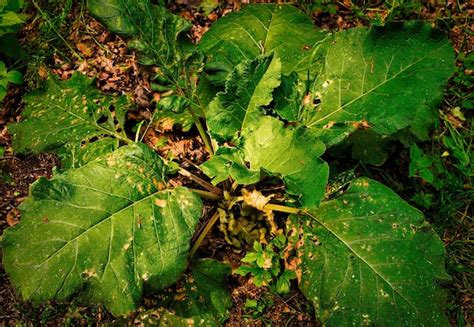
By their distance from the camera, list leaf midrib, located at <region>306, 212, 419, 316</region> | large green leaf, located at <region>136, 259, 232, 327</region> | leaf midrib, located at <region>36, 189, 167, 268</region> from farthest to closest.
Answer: large green leaf, located at <region>136, 259, 232, 327</region>
leaf midrib, located at <region>306, 212, 419, 316</region>
leaf midrib, located at <region>36, 189, 167, 268</region>

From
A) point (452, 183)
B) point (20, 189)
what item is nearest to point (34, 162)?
point (20, 189)

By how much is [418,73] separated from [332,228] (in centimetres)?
84

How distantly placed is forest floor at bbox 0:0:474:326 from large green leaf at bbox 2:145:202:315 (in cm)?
61

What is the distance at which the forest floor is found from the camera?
228 cm

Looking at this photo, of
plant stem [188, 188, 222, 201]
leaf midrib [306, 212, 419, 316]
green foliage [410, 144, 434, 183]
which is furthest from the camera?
green foliage [410, 144, 434, 183]

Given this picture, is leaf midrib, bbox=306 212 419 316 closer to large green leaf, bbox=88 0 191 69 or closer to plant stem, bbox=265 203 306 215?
plant stem, bbox=265 203 306 215

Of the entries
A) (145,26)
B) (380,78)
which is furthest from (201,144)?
→ (380,78)

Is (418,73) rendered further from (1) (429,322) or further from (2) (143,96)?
(2) (143,96)

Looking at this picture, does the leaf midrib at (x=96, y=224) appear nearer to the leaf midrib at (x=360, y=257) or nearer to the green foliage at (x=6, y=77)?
the leaf midrib at (x=360, y=257)

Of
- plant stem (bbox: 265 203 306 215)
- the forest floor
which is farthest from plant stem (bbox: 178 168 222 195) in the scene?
plant stem (bbox: 265 203 306 215)

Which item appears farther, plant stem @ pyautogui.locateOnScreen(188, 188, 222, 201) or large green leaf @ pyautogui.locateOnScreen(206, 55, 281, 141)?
plant stem @ pyautogui.locateOnScreen(188, 188, 222, 201)

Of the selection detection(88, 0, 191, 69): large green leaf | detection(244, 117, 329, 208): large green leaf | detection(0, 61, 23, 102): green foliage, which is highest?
detection(88, 0, 191, 69): large green leaf

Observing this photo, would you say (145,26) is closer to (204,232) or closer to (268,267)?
(204,232)

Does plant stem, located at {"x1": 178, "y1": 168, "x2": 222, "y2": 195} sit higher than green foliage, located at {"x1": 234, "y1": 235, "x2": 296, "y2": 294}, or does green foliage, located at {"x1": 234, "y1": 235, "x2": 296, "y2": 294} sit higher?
plant stem, located at {"x1": 178, "y1": 168, "x2": 222, "y2": 195}
